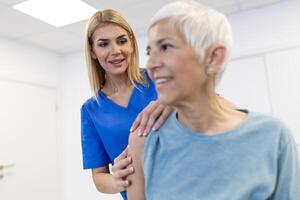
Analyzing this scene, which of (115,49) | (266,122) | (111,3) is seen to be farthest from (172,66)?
(111,3)

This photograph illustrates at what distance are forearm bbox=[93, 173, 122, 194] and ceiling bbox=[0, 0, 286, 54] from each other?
83.1 inches

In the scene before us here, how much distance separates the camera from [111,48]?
4.45 ft

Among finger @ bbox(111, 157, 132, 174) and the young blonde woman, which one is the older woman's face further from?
the young blonde woman

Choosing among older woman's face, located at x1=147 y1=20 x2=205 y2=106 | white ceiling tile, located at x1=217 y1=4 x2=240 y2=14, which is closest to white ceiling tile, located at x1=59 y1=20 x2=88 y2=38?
white ceiling tile, located at x1=217 y1=4 x2=240 y2=14

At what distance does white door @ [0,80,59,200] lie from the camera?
11.7 ft

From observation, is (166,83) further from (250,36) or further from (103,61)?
(250,36)

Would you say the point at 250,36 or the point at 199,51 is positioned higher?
the point at 250,36

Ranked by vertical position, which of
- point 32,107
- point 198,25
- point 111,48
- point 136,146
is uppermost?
point 32,107

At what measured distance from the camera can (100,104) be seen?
1.38m

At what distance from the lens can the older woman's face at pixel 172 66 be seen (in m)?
0.86

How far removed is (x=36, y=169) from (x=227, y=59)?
11.8 feet

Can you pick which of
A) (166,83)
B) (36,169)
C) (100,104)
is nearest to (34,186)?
(36,169)

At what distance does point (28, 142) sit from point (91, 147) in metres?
2.79

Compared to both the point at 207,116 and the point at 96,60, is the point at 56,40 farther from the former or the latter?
the point at 207,116
